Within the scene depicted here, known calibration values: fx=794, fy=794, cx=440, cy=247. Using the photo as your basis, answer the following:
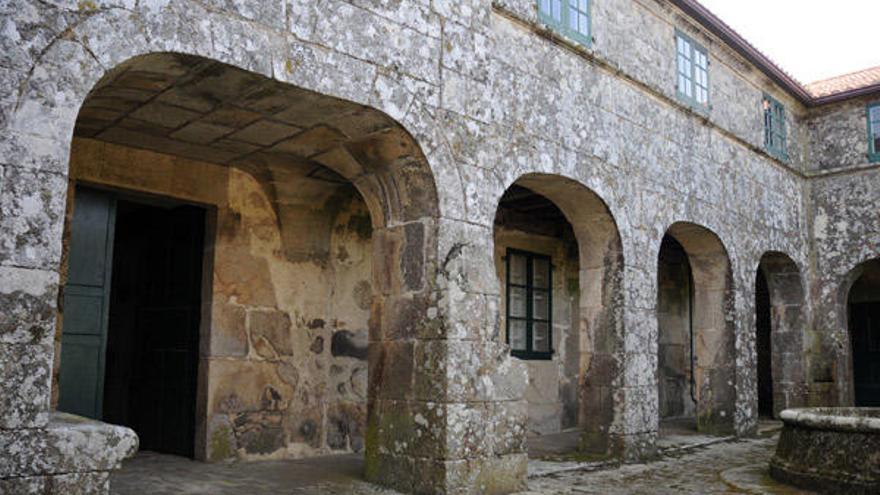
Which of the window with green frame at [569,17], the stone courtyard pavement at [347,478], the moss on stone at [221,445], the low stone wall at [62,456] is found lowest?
the stone courtyard pavement at [347,478]

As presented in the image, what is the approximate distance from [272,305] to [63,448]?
3218mm

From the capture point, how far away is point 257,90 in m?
4.54

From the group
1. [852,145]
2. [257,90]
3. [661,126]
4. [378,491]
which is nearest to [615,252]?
[661,126]

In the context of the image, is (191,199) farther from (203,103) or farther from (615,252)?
(615,252)

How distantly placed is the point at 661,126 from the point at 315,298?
3.96m

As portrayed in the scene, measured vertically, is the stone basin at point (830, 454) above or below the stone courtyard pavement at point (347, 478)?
above

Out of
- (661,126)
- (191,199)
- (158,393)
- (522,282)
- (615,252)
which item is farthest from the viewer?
(522,282)

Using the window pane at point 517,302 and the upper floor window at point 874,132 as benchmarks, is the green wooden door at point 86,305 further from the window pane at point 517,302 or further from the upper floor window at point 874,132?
the upper floor window at point 874,132

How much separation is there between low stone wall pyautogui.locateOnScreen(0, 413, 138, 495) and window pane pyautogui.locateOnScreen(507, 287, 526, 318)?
18.8ft

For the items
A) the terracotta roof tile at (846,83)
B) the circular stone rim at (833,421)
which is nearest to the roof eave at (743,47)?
the terracotta roof tile at (846,83)

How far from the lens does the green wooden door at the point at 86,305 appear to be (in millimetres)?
5570

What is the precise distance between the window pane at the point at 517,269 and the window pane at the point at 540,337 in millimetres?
553

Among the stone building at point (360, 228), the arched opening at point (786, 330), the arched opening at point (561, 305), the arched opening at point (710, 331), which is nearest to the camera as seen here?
the stone building at point (360, 228)

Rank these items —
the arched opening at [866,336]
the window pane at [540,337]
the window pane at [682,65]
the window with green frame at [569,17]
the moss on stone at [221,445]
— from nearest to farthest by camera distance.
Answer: the moss on stone at [221,445] < the window with green frame at [569,17] < the window pane at [682,65] < the window pane at [540,337] < the arched opening at [866,336]
